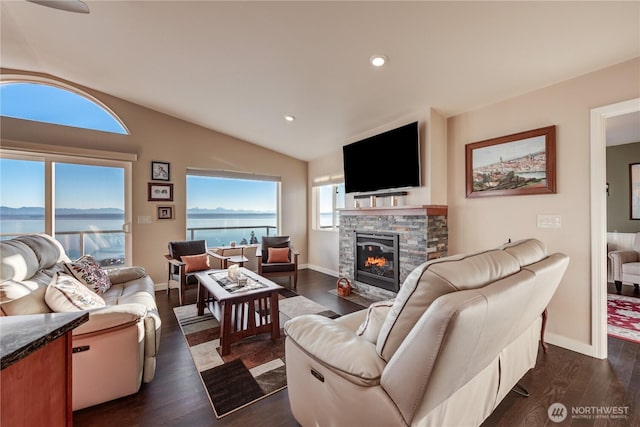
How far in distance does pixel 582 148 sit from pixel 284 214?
4692mm

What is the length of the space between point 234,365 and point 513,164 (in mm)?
3393

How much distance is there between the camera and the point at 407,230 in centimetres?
351

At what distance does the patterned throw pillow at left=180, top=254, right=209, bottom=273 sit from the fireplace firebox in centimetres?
232

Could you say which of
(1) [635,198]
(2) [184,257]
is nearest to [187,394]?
(2) [184,257]

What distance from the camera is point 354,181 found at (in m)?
4.31

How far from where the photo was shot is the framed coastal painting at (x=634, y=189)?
446 cm

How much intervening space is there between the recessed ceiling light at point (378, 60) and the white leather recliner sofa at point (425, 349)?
1931mm

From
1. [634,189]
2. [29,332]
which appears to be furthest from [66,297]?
[634,189]

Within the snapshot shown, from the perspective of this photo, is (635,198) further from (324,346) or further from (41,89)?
(41,89)

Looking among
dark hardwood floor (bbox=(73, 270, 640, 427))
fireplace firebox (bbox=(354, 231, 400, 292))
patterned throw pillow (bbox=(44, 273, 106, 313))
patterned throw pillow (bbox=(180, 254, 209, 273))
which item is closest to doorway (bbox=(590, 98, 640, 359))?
dark hardwood floor (bbox=(73, 270, 640, 427))

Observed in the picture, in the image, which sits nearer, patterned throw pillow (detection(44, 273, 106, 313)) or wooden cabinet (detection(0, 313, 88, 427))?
wooden cabinet (detection(0, 313, 88, 427))

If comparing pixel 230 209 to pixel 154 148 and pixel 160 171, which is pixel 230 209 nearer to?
pixel 160 171

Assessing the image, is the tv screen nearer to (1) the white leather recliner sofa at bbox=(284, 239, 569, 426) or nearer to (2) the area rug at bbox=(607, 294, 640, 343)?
(1) the white leather recliner sofa at bbox=(284, 239, 569, 426)

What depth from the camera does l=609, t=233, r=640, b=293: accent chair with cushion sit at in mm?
3705
